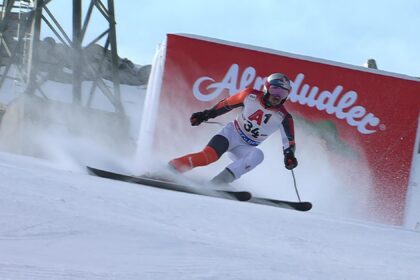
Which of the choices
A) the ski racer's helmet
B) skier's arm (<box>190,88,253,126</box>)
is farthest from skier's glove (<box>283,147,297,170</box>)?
skier's arm (<box>190,88,253,126</box>)

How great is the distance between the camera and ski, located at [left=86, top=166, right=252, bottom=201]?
6.42 m

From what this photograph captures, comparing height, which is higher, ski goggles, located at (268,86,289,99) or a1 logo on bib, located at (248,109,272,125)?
ski goggles, located at (268,86,289,99)

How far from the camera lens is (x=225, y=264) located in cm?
305

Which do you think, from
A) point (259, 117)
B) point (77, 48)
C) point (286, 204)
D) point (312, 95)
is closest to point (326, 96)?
point (312, 95)

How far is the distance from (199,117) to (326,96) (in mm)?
1782

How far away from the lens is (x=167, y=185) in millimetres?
6484

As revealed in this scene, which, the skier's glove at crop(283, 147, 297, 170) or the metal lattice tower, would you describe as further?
the metal lattice tower

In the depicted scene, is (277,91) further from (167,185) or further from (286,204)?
(167,185)

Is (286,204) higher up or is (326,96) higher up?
(326,96)

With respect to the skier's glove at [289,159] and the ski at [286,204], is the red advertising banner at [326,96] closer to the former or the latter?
the skier's glove at [289,159]

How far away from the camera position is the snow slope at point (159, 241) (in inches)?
110

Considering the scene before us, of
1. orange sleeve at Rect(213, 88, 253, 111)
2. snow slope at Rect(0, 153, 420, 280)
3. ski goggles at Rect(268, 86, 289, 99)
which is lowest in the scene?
snow slope at Rect(0, 153, 420, 280)

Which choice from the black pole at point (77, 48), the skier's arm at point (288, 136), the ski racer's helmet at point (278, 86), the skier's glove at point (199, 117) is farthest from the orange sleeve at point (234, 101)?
the black pole at point (77, 48)

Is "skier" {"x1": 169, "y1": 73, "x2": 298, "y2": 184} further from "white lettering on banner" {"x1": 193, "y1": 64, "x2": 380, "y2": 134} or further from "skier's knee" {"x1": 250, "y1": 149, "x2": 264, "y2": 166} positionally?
"white lettering on banner" {"x1": 193, "y1": 64, "x2": 380, "y2": 134}
